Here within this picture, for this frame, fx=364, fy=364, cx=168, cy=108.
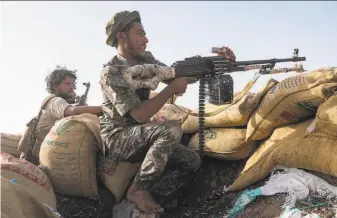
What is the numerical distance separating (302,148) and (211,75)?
1.19 metres

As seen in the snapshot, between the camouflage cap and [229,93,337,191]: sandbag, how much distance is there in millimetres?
1757

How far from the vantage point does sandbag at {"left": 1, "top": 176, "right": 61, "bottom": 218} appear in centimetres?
234

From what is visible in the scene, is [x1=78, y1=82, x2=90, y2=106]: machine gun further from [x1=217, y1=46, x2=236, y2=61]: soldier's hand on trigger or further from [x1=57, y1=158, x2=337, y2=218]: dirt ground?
[x1=217, y1=46, x2=236, y2=61]: soldier's hand on trigger

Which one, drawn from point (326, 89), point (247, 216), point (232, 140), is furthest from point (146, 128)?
point (326, 89)

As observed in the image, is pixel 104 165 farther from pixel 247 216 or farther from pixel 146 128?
pixel 247 216

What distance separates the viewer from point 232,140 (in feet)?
11.8

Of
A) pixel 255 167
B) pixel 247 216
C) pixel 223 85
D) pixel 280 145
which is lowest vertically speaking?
pixel 247 216

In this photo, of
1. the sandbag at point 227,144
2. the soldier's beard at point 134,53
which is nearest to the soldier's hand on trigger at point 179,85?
the soldier's beard at point 134,53

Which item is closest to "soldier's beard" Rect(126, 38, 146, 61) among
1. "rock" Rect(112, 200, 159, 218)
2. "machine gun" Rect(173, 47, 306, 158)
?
"machine gun" Rect(173, 47, 306, 158)

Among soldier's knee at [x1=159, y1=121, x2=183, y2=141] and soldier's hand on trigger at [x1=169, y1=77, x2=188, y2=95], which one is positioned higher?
soldier's hand on trigger at [x1=169, y1=77, x2=188, y2=95]

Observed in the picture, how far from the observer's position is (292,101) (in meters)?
3.11

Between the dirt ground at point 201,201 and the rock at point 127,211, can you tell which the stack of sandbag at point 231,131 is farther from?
the rock at point 127,211

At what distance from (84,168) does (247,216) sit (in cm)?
160

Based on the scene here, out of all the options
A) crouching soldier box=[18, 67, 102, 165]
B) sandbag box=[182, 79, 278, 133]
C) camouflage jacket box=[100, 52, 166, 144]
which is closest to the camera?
camouflage jacket box=[100, 52, 166, 144]
